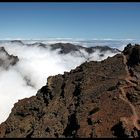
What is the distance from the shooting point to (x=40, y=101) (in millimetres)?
48750

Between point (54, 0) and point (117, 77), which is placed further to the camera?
point (117, 77)

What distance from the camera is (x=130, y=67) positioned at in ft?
140

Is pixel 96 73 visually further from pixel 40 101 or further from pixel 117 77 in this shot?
pixel 40 101

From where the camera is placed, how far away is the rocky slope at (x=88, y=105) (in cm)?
3456

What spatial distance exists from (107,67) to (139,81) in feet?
20.1

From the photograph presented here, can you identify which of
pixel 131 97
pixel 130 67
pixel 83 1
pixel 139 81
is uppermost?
pixel 130 67

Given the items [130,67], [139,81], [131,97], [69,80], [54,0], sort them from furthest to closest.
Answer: [69,80] → [130,67] → [139,81] → [131,97] → [54,0]

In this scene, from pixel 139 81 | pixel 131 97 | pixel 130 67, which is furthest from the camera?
pixel 130 67

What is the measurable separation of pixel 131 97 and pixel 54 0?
72.6 feet

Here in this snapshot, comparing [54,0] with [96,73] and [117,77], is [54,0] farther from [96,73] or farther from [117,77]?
[96,73]

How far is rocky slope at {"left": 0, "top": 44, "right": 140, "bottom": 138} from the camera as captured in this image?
3456cm

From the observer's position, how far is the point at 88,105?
39.6 metres

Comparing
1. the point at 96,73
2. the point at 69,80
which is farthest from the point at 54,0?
the point at 69,80

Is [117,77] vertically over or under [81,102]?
over
